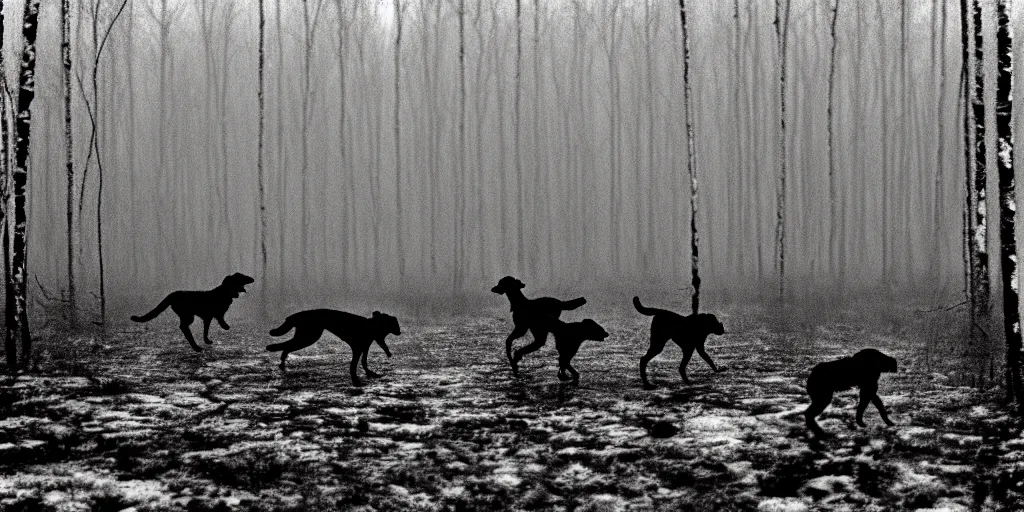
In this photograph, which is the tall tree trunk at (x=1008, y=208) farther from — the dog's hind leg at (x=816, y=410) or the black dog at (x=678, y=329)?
the black dog at (x=678, y=329)

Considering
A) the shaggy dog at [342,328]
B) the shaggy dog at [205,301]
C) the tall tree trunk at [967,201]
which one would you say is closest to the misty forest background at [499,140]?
the tall tree trunk at [967,201]

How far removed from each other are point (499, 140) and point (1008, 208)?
26737 millimetres

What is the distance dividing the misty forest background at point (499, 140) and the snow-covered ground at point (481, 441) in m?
9.27

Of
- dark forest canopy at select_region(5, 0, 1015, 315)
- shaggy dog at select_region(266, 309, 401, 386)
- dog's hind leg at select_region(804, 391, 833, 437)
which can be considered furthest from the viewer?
dark forest canopy at select_region(5, 0, 1015, 315)

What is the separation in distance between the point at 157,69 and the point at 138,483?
3382 cm

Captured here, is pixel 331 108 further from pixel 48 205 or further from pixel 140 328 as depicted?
pixel 140 328

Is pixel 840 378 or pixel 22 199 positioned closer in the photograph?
pixel 840 378

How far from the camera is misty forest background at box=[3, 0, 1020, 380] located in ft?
75.7

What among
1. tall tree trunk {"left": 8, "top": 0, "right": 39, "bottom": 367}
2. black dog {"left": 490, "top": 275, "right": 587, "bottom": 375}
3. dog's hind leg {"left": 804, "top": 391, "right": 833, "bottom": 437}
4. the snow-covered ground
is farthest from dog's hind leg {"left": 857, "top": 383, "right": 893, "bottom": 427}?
tall tree trunk {"left": 8, "top": 0, "right": 39, "bottom": 367}

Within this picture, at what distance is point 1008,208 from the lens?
6391 mm

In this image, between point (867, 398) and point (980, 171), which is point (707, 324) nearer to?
point (867, 398)

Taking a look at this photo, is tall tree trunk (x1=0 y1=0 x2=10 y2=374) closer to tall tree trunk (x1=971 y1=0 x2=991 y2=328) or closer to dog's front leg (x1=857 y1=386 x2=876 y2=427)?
dog's front leg (x1=857 y1=386 x2=876 y2=427)

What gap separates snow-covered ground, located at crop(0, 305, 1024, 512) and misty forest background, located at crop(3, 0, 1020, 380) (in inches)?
365

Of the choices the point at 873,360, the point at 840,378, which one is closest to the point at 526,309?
the point at 840,378
